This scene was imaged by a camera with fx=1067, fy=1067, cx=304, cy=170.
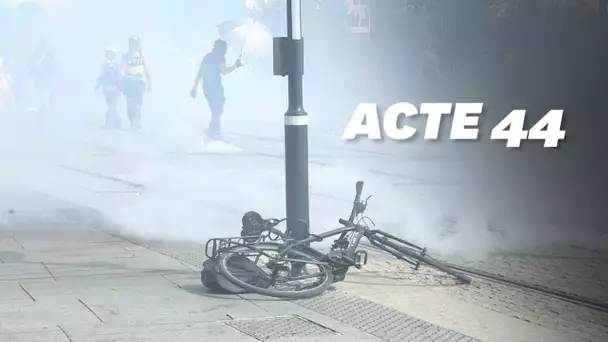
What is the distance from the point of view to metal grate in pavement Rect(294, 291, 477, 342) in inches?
236

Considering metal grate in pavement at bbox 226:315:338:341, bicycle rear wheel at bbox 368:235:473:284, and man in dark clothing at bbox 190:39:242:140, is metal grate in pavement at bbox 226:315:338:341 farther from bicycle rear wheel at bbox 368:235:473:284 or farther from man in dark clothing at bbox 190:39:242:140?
man in dark clothing at bbox 190:39:242:140

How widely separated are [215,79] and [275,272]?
9.13 metres

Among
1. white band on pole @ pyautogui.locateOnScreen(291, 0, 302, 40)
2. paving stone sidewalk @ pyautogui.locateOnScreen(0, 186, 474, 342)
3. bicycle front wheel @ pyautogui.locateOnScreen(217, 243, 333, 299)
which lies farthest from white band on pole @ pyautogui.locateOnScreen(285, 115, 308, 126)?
paving stone sidewalk @ pyautogui.locateOnScreen(0, 186, 474, 342)

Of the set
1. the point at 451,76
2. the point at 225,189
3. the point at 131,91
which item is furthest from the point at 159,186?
the point at 451,76

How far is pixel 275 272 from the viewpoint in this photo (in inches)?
275

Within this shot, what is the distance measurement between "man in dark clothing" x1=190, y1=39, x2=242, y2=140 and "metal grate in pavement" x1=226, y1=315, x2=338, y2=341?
9.53 metres

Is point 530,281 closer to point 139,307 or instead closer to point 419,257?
point 419,257

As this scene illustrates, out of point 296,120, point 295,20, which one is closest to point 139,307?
point 296,120

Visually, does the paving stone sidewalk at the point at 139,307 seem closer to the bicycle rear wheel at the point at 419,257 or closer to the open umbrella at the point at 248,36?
the bicycle rear wheel at the point at 419,257

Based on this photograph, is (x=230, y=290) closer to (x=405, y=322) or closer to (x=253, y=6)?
(x=405, y=322)

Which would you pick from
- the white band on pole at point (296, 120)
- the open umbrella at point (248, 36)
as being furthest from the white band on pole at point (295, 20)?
the open umbrella at point (248, 36)

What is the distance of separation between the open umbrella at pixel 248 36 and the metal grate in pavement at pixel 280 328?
9.45m

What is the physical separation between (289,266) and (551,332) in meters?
1.94

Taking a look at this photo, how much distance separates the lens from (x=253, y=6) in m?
15.4
